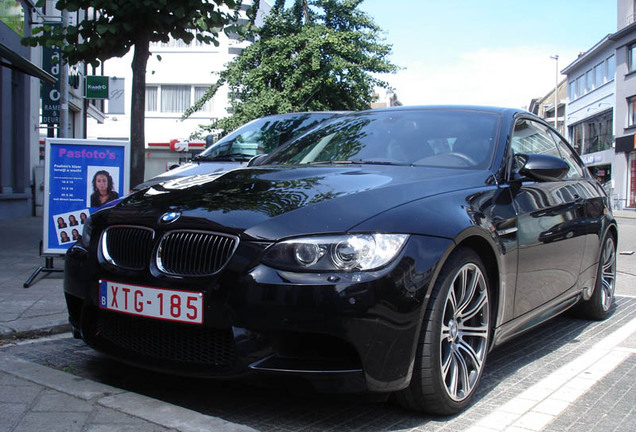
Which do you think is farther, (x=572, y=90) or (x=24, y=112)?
(x=572, y=90)

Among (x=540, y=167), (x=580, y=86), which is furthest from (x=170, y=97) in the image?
(x=540, y=167)

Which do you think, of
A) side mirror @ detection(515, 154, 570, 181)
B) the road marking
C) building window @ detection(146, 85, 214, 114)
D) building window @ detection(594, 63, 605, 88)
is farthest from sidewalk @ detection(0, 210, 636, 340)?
building window @ detection(594, 63, 605, 88)

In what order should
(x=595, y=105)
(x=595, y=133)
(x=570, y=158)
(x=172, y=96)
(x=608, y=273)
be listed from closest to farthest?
(x=570, y=158), (x=608, y=273), (x=172, y=96), (x=595, y=105), (x=595, y=133)

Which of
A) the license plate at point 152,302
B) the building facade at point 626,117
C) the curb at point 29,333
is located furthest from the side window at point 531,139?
the building facade at point 626,117

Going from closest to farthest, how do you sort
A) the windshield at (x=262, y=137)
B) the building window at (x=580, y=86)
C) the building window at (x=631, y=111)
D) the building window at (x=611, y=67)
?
1. the windshield at (x=262, y=137)
2. the building window at (x=631, y=111)
3. the building window at (x=611, y=67)
4. the building window at (x=580, y=86)

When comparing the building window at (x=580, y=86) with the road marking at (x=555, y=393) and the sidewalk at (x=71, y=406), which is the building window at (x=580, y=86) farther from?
the sidewalk at (x=71, y=406)

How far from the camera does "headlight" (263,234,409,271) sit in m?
2.44

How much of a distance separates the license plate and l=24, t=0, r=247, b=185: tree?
4.47 metres

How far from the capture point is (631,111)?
36594mm

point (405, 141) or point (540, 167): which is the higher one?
point (405, 141)

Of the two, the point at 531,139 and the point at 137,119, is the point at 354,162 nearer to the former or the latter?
the point at 531,139

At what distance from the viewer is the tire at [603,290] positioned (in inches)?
194

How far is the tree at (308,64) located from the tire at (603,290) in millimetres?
12334

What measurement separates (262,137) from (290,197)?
506 cm
